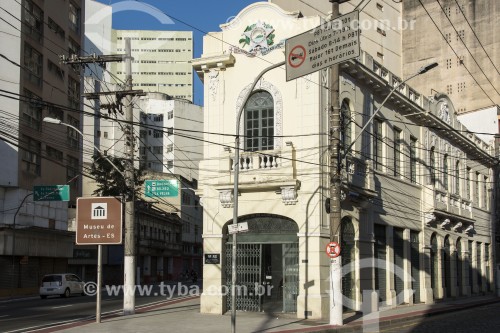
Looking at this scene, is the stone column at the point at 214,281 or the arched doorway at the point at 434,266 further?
the arched doorway at the point at 434,266

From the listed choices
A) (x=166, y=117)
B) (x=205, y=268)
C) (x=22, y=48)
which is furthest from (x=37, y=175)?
(x=166, y=117)

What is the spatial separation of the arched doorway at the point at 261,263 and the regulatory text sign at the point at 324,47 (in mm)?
8201

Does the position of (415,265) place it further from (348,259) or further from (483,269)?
(483,269)

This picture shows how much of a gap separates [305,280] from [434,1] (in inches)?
1680

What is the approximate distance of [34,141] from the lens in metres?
44.3

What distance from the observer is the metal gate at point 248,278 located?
23500 millimetres

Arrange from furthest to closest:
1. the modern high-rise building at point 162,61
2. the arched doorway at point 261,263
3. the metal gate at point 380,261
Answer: the modern high-rise building at point 162,61
the metal gate at point 380,261
the arched doorway at point 261,263

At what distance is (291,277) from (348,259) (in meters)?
2.89

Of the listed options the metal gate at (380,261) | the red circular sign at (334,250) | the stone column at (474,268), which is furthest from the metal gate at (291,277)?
the stone column at (474,268)

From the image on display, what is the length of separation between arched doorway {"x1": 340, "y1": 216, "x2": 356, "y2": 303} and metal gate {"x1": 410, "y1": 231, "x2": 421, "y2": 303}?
7209 millimetres

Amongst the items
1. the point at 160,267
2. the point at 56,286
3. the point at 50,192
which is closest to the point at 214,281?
the point at 50,192

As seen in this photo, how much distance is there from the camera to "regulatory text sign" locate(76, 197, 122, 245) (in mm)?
18438

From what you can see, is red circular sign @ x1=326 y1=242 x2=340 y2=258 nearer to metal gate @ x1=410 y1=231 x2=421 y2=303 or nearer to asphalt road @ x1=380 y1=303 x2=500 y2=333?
asphalt road @ x1=380 y1=303 x2=500 y2=333

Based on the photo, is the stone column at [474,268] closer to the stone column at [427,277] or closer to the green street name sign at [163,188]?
the stone column at [427,277]
